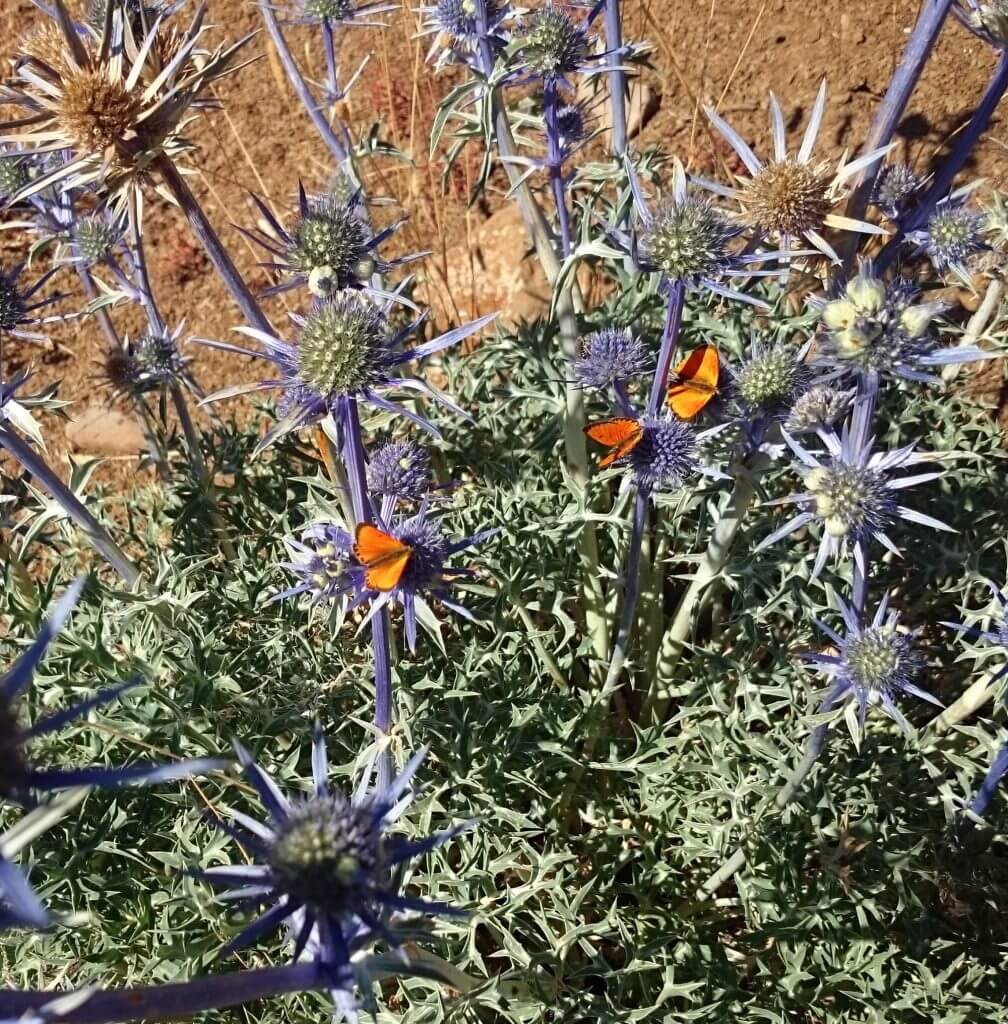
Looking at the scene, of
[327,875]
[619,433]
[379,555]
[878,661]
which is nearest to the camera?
[327,875]

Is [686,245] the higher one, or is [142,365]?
[686,245]

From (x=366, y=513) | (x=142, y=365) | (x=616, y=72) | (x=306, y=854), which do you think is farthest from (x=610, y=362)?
(x=142, y=365)

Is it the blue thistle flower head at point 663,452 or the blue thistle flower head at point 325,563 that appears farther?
the blue thistle flower head at point 663,452

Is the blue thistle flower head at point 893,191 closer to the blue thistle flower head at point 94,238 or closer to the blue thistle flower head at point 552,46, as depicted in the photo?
the blue thistle flower head at point 552,46

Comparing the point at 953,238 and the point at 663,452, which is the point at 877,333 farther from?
the point at 953,238

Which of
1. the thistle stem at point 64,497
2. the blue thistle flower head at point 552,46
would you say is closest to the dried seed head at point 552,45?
the blue thistle flower head at point 552,46

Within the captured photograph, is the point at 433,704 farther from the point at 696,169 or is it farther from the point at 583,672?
the point at 696,169

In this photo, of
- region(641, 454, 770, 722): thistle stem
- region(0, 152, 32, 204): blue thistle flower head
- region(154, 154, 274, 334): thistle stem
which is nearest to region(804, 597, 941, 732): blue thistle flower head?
region(641, 454, 770, 722): thistle stem
